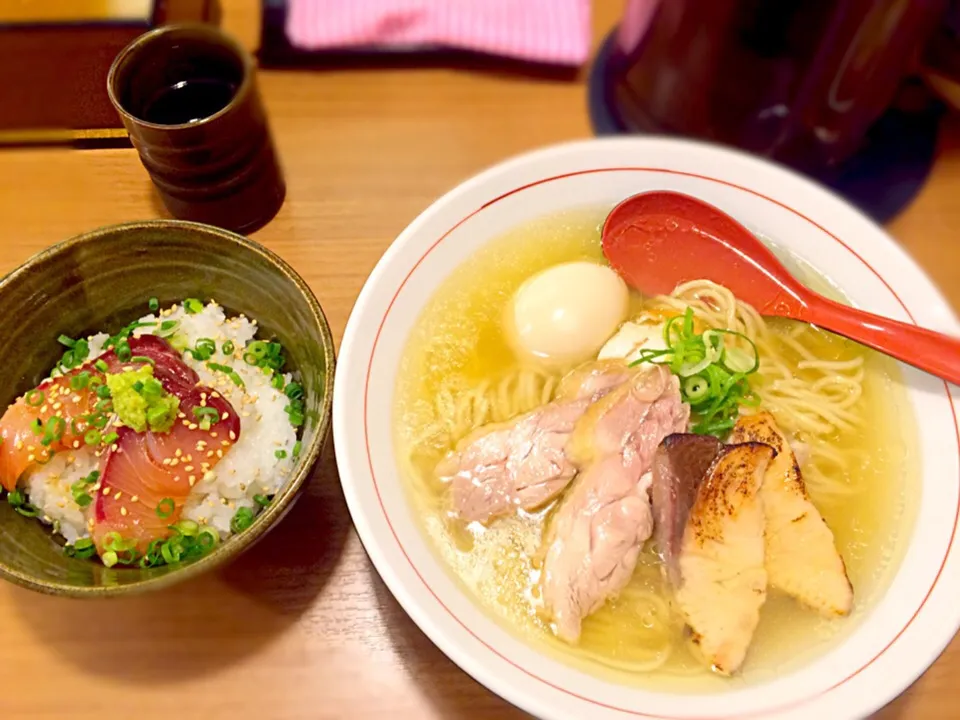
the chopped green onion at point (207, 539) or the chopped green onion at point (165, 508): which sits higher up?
the chopped green onion at point (165, 508)

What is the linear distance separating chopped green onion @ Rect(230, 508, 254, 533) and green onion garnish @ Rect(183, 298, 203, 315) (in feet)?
1.22

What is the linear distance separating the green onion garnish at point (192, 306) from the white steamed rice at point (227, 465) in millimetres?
37

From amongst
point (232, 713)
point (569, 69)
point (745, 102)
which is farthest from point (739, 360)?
point (232, 713)

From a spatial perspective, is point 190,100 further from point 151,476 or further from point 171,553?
point 171,553

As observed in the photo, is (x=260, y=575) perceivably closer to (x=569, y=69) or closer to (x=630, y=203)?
(x=630, y=203)

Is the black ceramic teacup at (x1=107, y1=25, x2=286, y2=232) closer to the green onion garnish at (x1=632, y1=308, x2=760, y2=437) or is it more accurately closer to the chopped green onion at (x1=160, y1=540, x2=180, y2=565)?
the chopped green onion at (x1=160, y1=540, x2=180, y2=565)

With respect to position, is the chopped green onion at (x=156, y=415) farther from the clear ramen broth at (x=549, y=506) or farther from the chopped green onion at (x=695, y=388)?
the chopped green onion at (x=695, y=388)

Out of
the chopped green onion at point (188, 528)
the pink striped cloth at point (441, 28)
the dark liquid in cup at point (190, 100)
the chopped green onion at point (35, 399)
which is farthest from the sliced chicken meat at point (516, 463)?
the pink striped cloth at point (441, 28)

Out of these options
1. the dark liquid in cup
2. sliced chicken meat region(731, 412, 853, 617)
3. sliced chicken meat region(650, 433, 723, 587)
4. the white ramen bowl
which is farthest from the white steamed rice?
sliced chicken meat region(731, 412, 853, 617)

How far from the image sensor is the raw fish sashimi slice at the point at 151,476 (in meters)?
1.09

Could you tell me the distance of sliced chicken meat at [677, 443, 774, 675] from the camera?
1.04m

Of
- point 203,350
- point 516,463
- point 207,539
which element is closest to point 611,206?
point 516,463

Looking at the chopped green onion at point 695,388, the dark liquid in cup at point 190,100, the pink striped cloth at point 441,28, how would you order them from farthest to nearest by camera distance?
the pink striped cloth at point 441,28 → the dark liquid in cup at point 190,100 → the chopped green onion at point 695,388

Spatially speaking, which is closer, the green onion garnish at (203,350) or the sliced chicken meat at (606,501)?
the sliced chicken meat at (606,501)
